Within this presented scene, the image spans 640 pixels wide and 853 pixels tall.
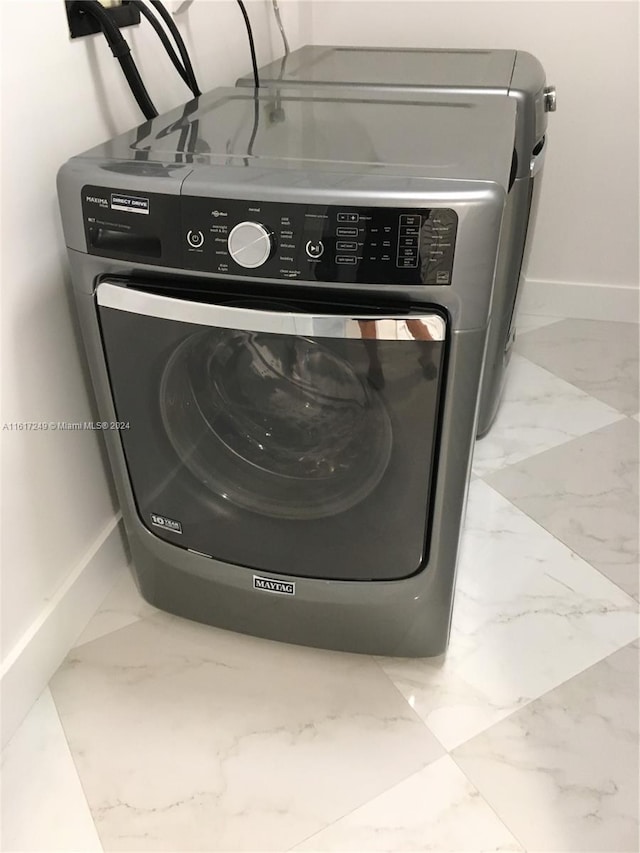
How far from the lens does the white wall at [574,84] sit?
1.77 meters

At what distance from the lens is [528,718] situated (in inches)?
43.6

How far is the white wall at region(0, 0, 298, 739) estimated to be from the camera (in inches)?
37.3

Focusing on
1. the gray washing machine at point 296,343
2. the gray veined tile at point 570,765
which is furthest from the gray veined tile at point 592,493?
the gray washing machine at point 296,343

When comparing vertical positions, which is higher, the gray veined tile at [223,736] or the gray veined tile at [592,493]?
the gray veined tile at [592,493]

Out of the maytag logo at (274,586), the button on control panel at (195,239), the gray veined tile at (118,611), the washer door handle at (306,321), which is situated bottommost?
the gray veined tile at (118,611)

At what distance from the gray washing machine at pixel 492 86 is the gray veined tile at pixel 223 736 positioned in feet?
2.42

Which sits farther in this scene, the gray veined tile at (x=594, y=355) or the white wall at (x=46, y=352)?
the gray veined tile at (x=594, y=355)

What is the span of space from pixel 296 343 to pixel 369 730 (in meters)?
0.61

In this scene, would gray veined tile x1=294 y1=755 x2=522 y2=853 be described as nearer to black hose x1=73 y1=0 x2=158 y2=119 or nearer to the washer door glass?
the washer door glass

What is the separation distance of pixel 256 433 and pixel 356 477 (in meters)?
0.16

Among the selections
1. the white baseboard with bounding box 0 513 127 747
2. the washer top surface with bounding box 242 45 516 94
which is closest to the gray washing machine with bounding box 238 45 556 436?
the washer top surface with bounding box 242 45 516 94

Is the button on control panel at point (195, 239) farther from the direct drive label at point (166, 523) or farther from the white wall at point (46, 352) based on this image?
the direct drive label at point (166, 523)

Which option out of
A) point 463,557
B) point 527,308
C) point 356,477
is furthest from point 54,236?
point 527,308

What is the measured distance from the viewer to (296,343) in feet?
2.90
